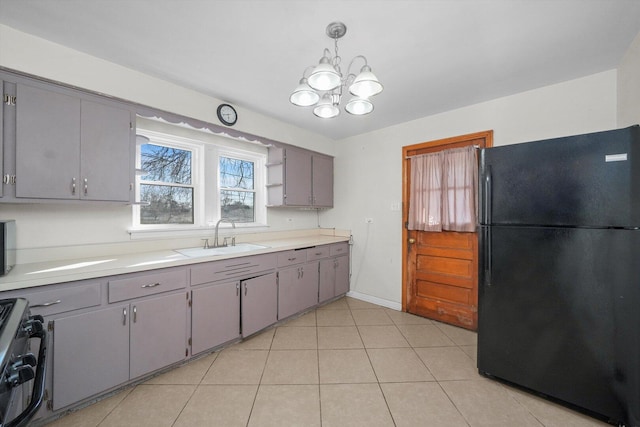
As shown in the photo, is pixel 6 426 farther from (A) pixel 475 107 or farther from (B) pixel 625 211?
(A) pixel 475 107

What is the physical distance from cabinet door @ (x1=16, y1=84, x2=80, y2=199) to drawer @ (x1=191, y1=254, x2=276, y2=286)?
106 cm

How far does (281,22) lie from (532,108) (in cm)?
248

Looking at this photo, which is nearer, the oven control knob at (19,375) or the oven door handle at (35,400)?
the oven door handle at (35,400)

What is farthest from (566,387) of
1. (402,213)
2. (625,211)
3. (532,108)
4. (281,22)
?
(281,22)

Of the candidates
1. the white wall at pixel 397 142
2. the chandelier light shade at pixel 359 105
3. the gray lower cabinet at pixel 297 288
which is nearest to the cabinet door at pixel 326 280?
the gray lower cabinet at pixel 297 288

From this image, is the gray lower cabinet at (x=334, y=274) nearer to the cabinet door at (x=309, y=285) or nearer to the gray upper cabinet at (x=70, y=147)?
the cabinet door at (x=309, y=285)

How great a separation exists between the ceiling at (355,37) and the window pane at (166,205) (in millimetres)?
1068

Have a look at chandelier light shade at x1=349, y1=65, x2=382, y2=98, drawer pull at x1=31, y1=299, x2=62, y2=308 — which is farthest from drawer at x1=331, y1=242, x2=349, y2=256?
drawer pull at x1=31, y1=299, x2=62, y2=308

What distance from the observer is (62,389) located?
155cm

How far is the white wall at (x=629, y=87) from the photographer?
1767 millimetres

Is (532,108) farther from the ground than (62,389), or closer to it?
farther from the ground

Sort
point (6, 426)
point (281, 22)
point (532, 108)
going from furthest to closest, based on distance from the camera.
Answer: point (532, 108) < point (281, 22) < point (6, 426)

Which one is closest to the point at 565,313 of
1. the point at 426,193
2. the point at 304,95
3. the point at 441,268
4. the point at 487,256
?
the point at 487,256

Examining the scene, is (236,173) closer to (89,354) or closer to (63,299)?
(63,299)
